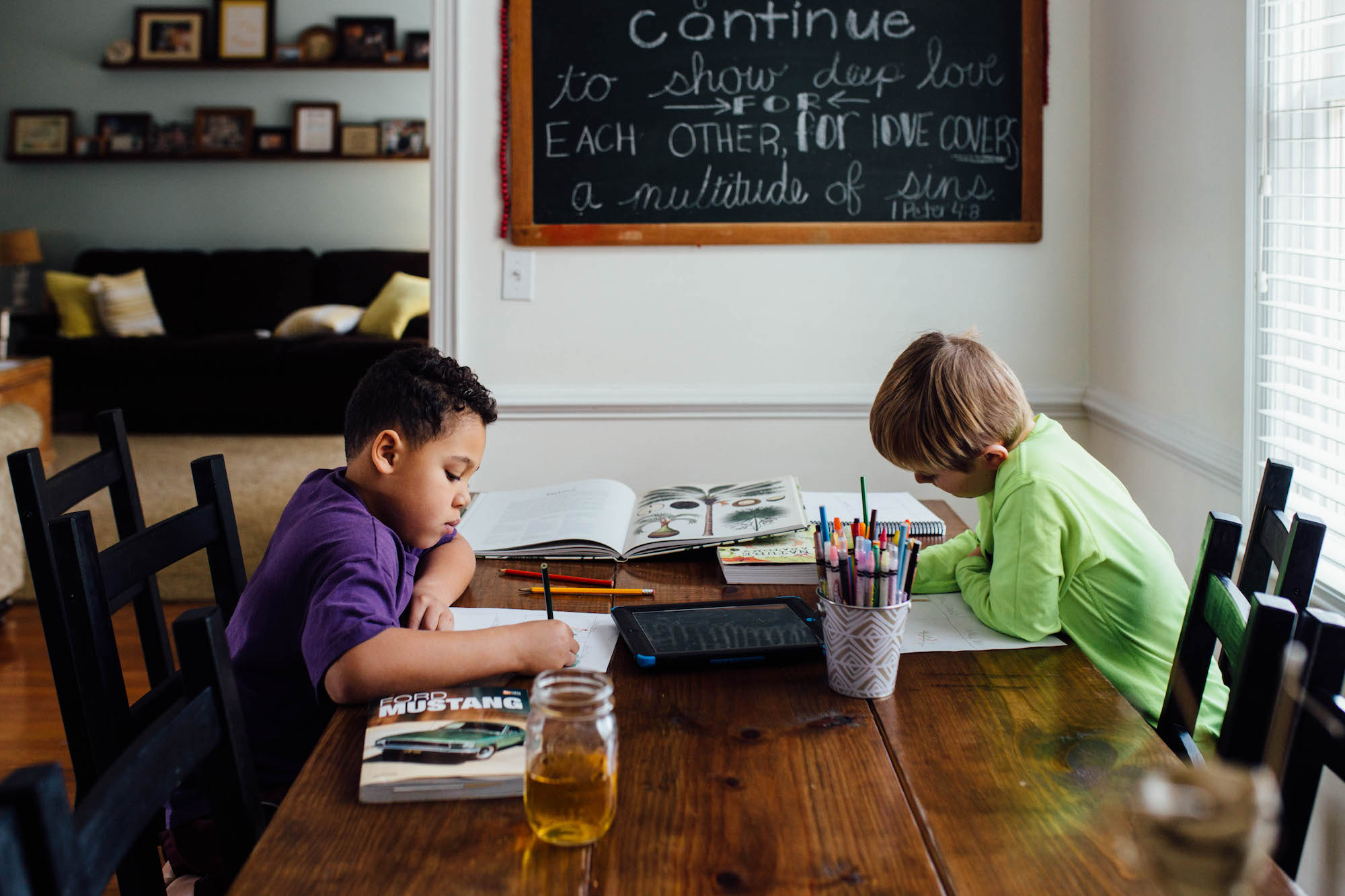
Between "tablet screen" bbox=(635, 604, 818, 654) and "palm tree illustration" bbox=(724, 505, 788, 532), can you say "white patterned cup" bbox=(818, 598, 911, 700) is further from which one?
"palm tree illustration" bbox=(724, 505, 788, 532)

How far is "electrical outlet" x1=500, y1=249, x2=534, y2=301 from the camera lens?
7.91ft

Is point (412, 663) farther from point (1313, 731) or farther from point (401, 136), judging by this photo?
point (401, 136)

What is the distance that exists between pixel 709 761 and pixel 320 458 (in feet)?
15.5

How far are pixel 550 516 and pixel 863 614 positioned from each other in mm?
733

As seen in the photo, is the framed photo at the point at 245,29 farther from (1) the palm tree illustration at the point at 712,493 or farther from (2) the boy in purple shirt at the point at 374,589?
(2) the boy in purple shirt at the point at 374,589

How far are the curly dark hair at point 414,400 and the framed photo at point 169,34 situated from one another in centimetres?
664

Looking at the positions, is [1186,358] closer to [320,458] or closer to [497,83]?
[497,83]

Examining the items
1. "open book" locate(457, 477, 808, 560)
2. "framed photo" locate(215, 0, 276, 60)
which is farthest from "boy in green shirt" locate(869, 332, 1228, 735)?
"framed photo" locate(215, 0, 276, 60)

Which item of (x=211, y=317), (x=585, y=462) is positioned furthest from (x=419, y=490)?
(x=211, y=317)

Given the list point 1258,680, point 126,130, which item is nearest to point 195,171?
point 126,130

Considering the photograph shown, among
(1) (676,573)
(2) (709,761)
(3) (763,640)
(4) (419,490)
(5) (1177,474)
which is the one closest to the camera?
(2) (709,761)

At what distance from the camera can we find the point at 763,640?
108 centimetres

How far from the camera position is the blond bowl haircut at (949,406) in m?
1.26

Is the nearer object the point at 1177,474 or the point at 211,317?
the point at 1177,474
